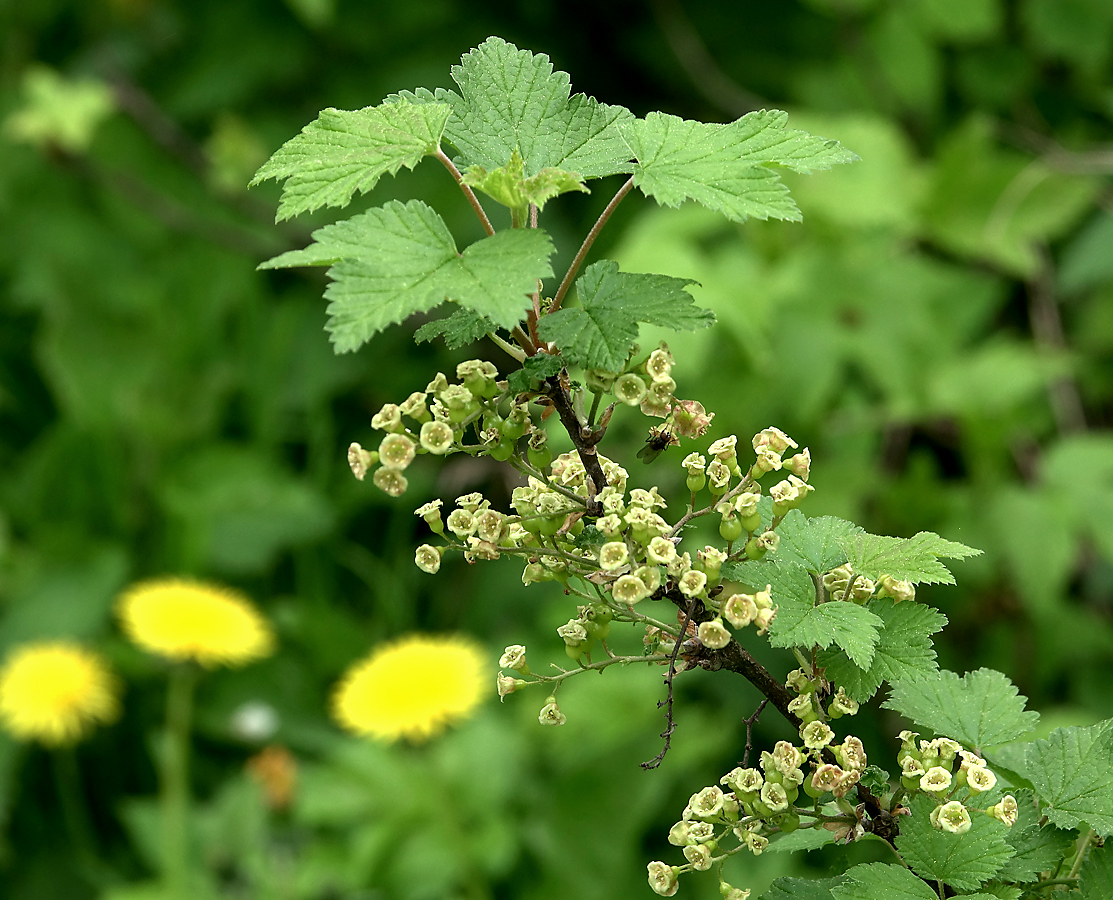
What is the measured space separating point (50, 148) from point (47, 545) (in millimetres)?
617

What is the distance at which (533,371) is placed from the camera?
37 cm

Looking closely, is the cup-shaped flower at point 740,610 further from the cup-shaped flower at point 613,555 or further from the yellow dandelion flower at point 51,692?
the yellow dandelion flower at point 51,692

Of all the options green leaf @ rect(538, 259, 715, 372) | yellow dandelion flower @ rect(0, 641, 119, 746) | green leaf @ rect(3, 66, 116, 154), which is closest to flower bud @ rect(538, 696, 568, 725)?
green leaf @ rect(538, 259, 715, 372)

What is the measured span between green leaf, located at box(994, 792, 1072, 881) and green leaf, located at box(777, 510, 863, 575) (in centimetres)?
11

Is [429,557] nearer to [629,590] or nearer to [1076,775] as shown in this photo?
[629,590]

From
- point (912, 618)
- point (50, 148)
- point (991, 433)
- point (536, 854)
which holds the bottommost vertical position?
point (536, 854)

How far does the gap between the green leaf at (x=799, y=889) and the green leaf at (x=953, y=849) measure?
3 cm

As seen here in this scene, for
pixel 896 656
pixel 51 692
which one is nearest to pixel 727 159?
pixel 896 656

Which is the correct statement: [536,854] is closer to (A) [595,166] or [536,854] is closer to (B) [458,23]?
(A) [595,166]

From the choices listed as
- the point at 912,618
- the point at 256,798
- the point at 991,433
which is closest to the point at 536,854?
the point at 256,798

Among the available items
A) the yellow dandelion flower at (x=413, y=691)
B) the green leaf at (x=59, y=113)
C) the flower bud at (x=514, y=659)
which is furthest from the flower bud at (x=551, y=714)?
the green leaf at (x=59, y=113)

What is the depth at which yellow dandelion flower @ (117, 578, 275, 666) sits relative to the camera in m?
1.34

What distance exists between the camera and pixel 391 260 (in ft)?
1.22

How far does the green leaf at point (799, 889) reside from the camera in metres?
0.41
